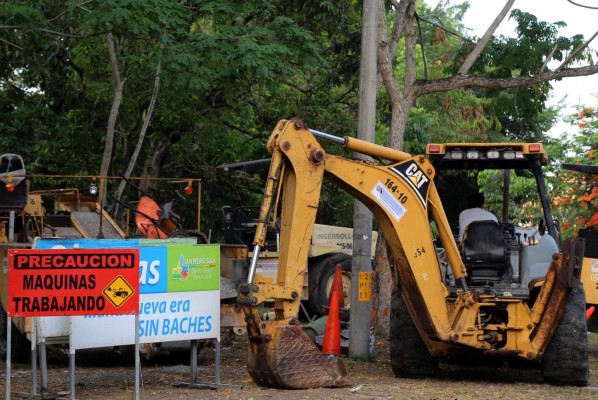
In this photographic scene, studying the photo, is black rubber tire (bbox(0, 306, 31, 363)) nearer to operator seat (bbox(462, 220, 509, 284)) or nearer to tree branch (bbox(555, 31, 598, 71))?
operator seat (bbox(462, 220, 509, 284))

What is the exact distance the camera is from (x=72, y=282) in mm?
9945

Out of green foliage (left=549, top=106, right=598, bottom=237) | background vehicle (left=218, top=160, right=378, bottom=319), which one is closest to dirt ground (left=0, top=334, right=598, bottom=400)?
background vehicle (left=218, top=160, right=378, bottom=319)

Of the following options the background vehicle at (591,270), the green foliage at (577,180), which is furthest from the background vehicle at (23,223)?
the green foliage at (577,180)

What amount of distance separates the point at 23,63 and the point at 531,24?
10.2 m

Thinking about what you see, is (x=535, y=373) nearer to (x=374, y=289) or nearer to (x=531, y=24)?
(x=374, y=289)

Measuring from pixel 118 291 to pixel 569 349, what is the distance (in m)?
5.22

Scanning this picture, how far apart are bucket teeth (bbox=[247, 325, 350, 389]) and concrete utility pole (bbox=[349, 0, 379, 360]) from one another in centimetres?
368

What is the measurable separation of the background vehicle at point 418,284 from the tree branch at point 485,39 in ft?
14.8

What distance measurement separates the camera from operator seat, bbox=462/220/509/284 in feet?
41.8

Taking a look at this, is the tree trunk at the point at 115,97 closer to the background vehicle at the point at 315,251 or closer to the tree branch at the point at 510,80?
the background vehicle at the point at 315,251

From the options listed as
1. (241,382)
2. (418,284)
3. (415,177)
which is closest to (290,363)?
(241,382)

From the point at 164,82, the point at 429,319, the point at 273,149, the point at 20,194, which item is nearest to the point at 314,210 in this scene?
the point at 273,149

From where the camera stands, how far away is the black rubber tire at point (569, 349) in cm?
1230

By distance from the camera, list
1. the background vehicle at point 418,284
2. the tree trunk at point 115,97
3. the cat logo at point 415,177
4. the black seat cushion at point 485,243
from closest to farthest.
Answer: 1. the background vehicle at point 418,284
2. the cat logo at point 415,177
3. the black seat cushion at point 485,243
4. the tree trunk at point 115,97
